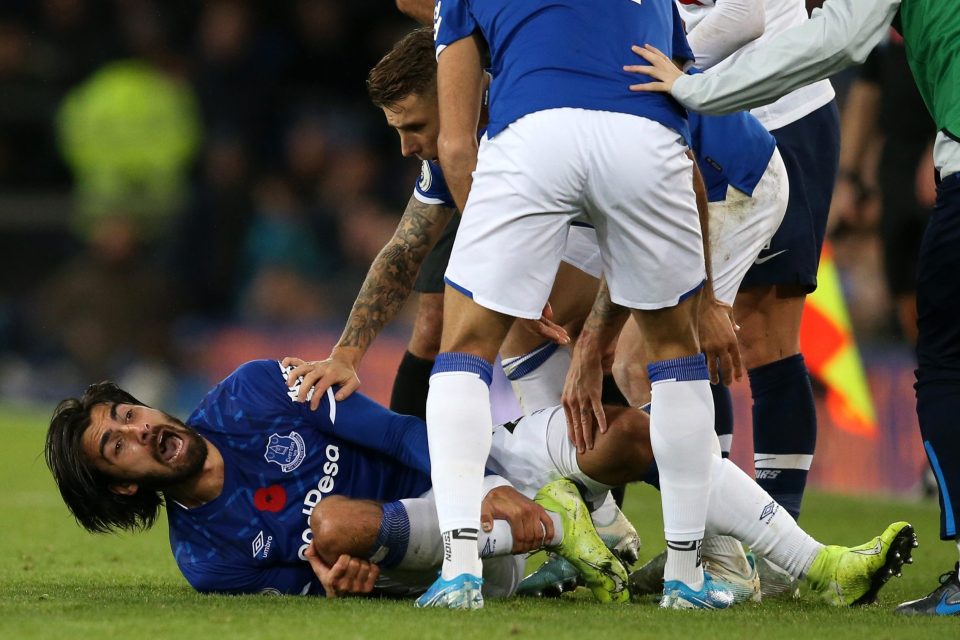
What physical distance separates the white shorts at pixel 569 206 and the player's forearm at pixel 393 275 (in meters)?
0.85

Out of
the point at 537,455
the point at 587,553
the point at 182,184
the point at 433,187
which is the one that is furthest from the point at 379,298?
the point at 182,184

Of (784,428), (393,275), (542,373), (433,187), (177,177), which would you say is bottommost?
(784,428)

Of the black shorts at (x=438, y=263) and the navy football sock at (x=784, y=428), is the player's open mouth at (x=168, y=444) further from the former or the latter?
the navy football sock at (x=784, y=428)

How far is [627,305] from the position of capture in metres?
3.27

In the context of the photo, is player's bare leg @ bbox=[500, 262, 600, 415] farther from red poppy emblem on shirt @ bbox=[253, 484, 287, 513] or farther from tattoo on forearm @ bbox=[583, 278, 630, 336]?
red poppy emblem on shirt @ bbox=[253, 484, 287, 513]

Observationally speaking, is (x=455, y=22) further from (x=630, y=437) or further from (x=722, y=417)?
(x=722, y=417)

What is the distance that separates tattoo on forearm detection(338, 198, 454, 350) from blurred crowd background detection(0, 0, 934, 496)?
5.90 m

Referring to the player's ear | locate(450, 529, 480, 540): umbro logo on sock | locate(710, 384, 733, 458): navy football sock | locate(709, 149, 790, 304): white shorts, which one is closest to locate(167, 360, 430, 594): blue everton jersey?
the player's ear

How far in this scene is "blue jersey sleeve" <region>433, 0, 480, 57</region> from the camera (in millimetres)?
3344

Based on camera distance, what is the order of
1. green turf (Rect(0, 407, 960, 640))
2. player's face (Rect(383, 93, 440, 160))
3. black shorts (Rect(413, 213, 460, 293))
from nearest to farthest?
green turf (Rect(0, 407, 960, 640)) → player's face (Rect(383, 93, 440, 160)) → black shorts (Rect(413, 213, 460, 293))

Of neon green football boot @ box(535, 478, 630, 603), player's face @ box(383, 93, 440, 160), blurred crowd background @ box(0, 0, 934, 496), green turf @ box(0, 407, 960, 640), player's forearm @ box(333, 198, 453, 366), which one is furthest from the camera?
blurred crowd background @ box(0, 0, 934, 496)

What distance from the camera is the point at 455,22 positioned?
3.36 meters

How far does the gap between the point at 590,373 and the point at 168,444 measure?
109cm

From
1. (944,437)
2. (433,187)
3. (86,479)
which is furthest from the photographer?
(433,187)
